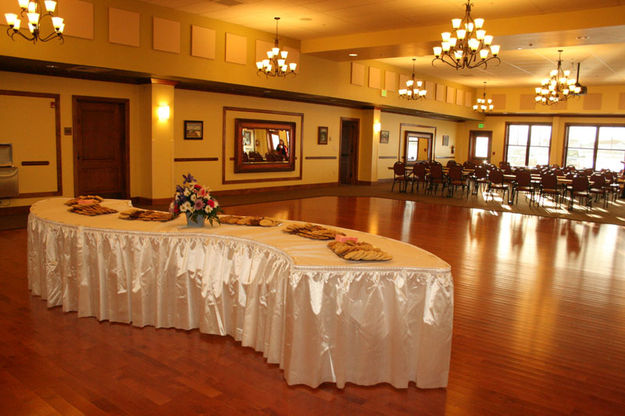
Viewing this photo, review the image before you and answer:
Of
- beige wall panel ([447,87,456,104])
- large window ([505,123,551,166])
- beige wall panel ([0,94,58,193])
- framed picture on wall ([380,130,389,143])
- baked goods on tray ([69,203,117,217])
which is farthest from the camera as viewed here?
large window ([505,123,551,166])

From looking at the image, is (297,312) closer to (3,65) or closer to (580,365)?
(580,365)

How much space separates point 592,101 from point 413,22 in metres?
12.5

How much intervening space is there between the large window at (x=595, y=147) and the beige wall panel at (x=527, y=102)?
1862 mm

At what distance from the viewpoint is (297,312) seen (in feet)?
9.48

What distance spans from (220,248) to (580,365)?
263 cm

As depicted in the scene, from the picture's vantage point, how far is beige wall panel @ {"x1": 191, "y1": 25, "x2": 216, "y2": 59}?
389 inches

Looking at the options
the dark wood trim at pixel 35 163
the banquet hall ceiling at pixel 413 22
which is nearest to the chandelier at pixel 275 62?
the banquet hall ceiling at pixel 413 22

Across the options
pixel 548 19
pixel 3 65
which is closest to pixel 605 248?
pixel 548 19

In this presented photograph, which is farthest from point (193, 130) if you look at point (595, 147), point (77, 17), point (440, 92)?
point (595, 147)

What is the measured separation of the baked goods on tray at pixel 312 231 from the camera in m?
3.60

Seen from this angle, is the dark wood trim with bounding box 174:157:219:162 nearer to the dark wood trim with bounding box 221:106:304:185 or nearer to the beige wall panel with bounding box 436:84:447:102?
the dark wood trim with bounding box 221:106:304:185

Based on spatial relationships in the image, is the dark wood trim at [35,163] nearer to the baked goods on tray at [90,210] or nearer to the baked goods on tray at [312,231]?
the baked goods on tray at [90,210]

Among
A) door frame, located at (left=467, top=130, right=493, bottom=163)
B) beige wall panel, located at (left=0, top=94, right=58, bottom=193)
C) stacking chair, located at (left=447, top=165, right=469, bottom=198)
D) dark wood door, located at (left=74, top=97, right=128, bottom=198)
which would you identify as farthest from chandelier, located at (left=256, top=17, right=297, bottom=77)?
door frame, located at (left=467, top=130, right=493, bottom=163)

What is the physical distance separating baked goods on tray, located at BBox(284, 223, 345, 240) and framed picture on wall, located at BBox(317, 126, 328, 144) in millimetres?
11240
